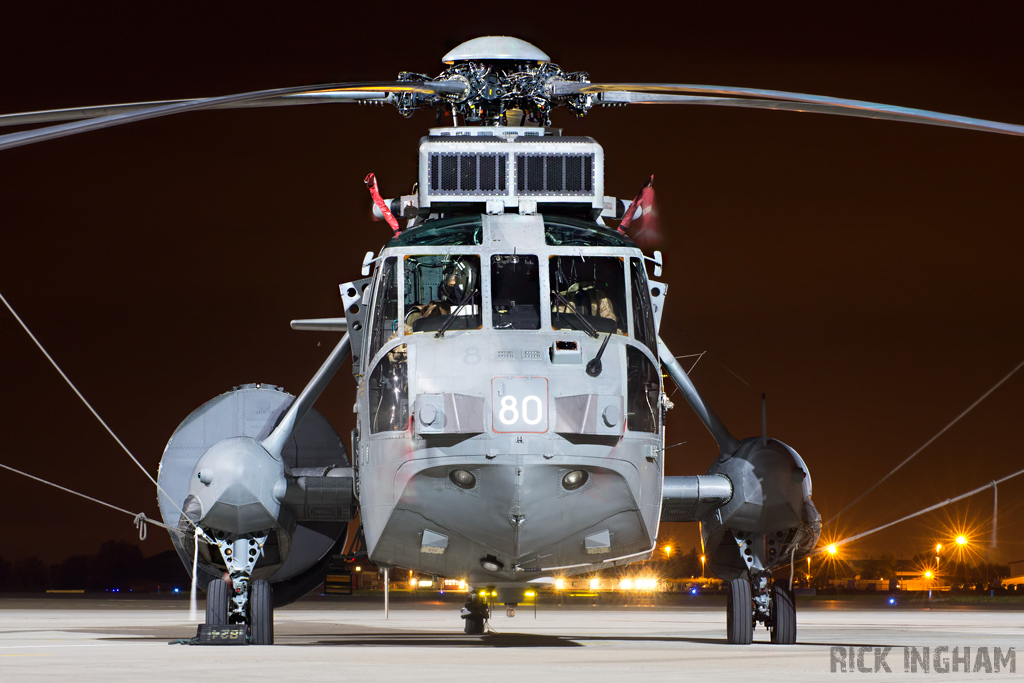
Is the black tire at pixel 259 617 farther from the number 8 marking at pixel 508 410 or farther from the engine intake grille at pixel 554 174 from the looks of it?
the engine intake grille at pixel 554 174

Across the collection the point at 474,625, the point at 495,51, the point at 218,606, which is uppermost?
the point at 495,51

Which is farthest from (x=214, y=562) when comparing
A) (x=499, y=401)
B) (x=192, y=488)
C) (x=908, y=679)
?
(x=908, y=679)

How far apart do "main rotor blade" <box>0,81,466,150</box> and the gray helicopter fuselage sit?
5.30 ft

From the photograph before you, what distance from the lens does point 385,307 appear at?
14242 mm

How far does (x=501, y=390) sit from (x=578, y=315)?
4.50 feet

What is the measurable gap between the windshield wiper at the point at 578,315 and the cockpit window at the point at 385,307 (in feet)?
5.85

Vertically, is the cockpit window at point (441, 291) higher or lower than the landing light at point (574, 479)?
higher

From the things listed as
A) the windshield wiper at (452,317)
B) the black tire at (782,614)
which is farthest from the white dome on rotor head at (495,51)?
the black tire at (782,614)

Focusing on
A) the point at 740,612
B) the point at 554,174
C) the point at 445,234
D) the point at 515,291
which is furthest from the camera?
the point at 740,612

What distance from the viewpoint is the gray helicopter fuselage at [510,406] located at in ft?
41.9

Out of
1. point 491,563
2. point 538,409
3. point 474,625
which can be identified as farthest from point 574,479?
point 474,625

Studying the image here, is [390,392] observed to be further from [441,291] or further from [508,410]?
[508,410]

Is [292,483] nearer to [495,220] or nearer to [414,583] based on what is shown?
[414,583]

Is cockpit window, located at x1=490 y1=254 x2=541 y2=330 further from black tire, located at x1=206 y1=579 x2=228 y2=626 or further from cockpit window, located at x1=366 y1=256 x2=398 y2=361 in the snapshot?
black tire, located at x1=206 y1=579 x2=228 y2=626
